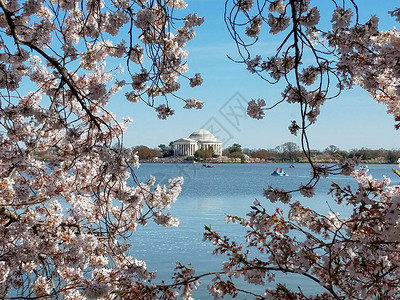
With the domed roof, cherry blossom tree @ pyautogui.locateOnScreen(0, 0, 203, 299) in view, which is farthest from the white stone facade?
cherry blossom tree @ pyautogui.locateOnScreen(0, 0, 203, 299)

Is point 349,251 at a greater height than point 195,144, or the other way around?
point 195,144

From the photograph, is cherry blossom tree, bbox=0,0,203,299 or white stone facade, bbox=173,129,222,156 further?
white stone facade, bbox=173,129,222,156

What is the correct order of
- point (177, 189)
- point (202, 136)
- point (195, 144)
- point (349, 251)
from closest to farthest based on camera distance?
point (349, 251), point (177, 189), point (195, 144), point (202, 136)

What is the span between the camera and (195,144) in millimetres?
83812

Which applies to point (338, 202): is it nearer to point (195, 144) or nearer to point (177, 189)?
point (177, 189)

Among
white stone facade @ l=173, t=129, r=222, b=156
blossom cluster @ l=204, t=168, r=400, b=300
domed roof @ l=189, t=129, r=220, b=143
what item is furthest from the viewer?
domed roof @ l=189, t=129, r=220, b=143

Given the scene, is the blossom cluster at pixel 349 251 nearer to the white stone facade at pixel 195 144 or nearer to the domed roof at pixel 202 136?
Result: the white stone facade at pixel 195 144

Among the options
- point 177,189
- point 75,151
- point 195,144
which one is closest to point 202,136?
point 195,144

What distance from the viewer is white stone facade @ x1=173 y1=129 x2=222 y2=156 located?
7844 centimetres

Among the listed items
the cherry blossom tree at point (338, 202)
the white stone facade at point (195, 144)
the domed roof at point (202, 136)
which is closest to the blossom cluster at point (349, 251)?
the cherry blossom tree at point (338, 202)

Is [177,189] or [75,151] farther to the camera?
[177,189]

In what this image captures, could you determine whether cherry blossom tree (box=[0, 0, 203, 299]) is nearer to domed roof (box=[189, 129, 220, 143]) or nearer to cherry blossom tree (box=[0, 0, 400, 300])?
cherry blossom tree (box=[0, 0, 400, 300])

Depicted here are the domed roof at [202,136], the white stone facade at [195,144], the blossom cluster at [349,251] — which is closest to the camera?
the blossom cluster at [349,251]

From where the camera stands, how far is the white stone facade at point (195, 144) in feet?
257
